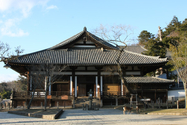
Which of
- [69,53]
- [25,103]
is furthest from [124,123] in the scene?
[69,53]

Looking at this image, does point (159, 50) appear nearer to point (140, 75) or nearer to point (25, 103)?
point (140, 75)

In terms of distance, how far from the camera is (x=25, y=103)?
23609mm

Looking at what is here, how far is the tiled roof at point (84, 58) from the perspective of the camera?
25.4m

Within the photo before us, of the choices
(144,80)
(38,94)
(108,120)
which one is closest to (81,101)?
(38,94)

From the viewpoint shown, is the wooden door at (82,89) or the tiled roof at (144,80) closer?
the tiled roof at (144,80)

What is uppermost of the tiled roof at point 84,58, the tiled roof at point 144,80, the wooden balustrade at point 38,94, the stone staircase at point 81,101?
the tiled roof at point 84,58

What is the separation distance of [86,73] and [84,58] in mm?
2007

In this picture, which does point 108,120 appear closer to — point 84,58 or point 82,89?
point 84,58

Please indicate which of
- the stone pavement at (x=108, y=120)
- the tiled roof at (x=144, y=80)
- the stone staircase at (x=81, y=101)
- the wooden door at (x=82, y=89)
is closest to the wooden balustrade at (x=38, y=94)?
the stone staircase at (x=81, y=101)

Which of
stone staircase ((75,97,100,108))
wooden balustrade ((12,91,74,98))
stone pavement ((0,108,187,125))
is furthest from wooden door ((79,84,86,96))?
stone pavement ((0,108,187,125))

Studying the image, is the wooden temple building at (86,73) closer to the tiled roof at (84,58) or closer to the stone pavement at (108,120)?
the tiled roof at (84,58)

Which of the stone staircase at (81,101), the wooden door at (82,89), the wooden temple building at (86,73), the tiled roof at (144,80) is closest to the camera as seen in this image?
the stone staircase at (81,101)

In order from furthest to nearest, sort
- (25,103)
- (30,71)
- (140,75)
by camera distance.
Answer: (140,75) → (30,71) → (25,103)

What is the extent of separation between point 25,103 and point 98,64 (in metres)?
9.77
